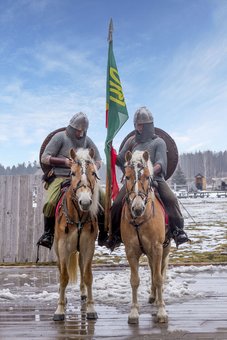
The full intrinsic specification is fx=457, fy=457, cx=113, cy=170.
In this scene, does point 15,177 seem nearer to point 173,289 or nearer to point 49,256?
point 49,256

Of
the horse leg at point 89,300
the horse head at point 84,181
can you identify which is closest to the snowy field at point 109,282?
the horse leg at point 89,300

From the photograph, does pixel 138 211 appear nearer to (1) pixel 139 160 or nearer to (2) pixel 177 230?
(1) pixel 139 160

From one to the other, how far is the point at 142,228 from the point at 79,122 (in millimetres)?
1977

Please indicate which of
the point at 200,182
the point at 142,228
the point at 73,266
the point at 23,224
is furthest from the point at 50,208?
the point at 200,182

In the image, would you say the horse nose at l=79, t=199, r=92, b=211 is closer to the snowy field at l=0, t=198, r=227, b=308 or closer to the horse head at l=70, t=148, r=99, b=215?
the horse head at l=70, t=148, r=99, b=215

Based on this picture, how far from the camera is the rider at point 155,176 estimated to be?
244 inches

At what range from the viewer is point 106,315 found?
569cm

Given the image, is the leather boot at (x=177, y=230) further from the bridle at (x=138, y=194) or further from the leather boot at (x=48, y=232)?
the leather boot at (x=48, y=232)

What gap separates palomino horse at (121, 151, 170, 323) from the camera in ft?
17.5

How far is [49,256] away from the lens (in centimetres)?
1043

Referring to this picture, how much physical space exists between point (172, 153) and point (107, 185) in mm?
1303

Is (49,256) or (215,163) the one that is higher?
(215,163)

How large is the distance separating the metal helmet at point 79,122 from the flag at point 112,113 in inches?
12.7

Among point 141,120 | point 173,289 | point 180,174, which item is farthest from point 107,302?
point 180,174
